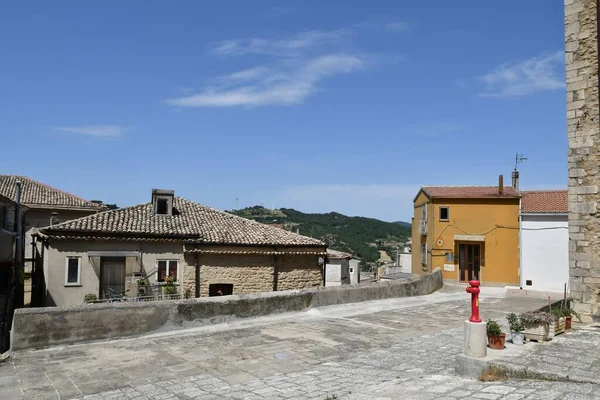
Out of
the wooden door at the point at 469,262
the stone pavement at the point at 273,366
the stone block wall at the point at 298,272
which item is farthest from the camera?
the wooden door at the point at 469,262

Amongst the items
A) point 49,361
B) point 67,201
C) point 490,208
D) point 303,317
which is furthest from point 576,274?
point 67,201

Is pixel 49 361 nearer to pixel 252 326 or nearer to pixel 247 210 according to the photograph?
pixel 252 326

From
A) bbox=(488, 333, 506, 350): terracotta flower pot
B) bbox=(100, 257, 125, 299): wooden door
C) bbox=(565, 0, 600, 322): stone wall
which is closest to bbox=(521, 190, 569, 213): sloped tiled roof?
bbox=(565, 0, 600, 322): stone wall

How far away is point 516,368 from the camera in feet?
20.8

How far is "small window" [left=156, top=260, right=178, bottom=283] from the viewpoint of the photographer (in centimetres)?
2158

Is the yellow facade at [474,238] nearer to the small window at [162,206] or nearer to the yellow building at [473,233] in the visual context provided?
the yellow building at [473,233]

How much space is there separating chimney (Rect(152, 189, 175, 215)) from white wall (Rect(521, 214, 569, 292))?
18.2 m

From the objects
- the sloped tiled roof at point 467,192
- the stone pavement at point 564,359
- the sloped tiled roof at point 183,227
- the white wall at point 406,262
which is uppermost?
the sloped tiled roof at point 467,192

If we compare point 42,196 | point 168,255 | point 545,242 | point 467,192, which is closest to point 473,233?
point 467,192

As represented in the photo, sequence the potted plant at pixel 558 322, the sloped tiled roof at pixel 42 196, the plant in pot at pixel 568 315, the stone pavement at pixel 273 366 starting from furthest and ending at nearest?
1. the sloped tiled roof at pixel 42 196
2. the plant in pot at pixel 568 315
3. the potted plant at pixel 558 322
4. the stone pavement at pixel 273 366

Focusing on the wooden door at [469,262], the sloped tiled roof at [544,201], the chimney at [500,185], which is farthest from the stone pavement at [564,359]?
the chimney at [500,185]

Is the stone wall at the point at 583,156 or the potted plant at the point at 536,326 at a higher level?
the stone wall at the point at 583,156

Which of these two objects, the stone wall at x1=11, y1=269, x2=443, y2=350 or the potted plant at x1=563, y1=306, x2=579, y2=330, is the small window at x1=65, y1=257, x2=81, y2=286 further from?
Result: the potted plant at x1=563, y1=306, x2=579, y2=330

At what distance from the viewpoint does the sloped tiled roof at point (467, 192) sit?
24386 millimetres
